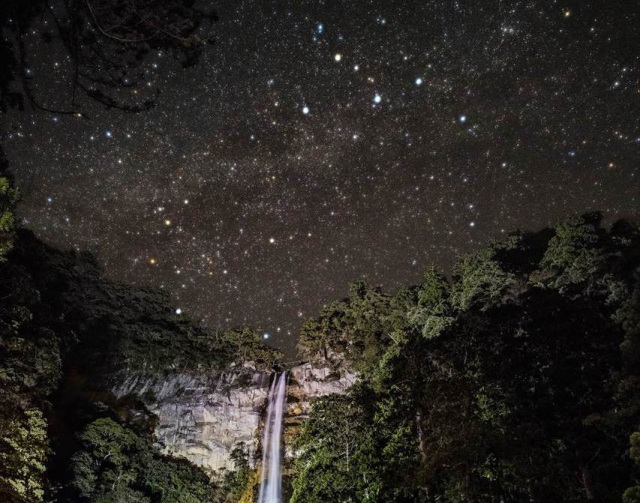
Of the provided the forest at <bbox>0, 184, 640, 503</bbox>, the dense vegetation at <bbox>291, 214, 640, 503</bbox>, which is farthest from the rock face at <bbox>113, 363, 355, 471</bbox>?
the dense vegetation at <bbox>291, 214, 640, 503</bbox>

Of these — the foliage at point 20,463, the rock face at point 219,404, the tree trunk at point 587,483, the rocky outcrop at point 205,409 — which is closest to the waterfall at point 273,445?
the rock face at point 219,404

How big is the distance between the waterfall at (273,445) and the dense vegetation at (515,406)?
1471cm

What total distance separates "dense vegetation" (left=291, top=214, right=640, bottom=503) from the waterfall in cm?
1471

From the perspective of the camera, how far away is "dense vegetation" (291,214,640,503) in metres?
Answer: 10.3

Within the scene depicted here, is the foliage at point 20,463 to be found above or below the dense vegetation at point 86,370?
below

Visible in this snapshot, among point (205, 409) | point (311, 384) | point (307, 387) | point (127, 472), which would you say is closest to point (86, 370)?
point (205, 409)

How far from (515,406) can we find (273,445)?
23.7 meters

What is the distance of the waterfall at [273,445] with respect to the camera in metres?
29.1

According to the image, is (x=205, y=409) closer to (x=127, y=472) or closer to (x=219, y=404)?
(x=219, y=404)

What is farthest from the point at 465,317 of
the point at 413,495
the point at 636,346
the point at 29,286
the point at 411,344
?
the point at 29,286

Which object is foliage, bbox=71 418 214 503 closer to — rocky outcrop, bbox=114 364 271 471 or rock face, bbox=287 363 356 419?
rocky outcrop, bbox=114 364 271 471

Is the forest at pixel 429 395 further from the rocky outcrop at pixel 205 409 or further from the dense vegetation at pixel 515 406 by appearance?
the rocky outcrop at pixel 205 409

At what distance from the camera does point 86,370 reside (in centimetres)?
3303

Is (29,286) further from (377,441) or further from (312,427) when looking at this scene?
(377,441)
